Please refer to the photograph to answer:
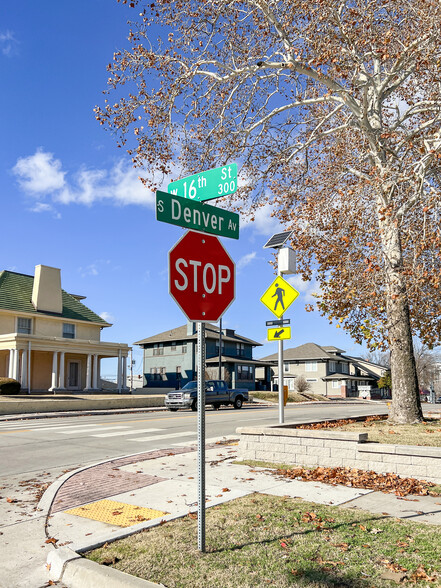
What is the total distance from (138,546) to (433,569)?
267cm

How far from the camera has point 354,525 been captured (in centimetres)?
579

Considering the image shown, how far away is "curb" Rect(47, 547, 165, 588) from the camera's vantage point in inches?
169

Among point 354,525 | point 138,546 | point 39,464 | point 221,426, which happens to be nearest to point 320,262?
point 221,426

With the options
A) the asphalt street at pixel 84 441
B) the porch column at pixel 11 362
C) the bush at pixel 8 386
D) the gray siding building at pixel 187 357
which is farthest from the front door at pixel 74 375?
the asphalt street at pixel 84 441

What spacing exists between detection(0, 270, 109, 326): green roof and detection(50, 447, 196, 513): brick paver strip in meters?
33.5

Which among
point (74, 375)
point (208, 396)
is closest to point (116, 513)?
point (208, 396)

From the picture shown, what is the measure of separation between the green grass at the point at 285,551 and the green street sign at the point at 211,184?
3.47 meters

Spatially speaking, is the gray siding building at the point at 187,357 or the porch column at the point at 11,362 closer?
the porch column at the point at 11,362

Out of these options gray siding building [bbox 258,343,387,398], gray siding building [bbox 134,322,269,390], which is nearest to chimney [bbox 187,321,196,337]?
gray siding building [bbox 134,322,269,390]

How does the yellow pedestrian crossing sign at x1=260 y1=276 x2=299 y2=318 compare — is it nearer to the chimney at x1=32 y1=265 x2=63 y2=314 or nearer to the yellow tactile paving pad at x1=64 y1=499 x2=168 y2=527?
the yellow tactile paving pad at x1=64 y1=499 x2=168 y2=527

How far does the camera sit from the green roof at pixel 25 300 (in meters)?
41.7

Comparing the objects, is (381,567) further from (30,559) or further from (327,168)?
(327,168)

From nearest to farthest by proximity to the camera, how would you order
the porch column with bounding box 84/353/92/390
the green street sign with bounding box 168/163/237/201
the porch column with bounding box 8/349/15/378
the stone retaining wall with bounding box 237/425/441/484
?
the green street sign with bounding box 168/163/237/201, the stone retaining wall with bounding box 237/425/441/484, the porch column with bounding box 8/349/15/378, the porch column with bounding box 84/353/92/390

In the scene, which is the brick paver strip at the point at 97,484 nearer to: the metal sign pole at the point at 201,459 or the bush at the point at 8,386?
the metal sign pole at the point at 201,459
